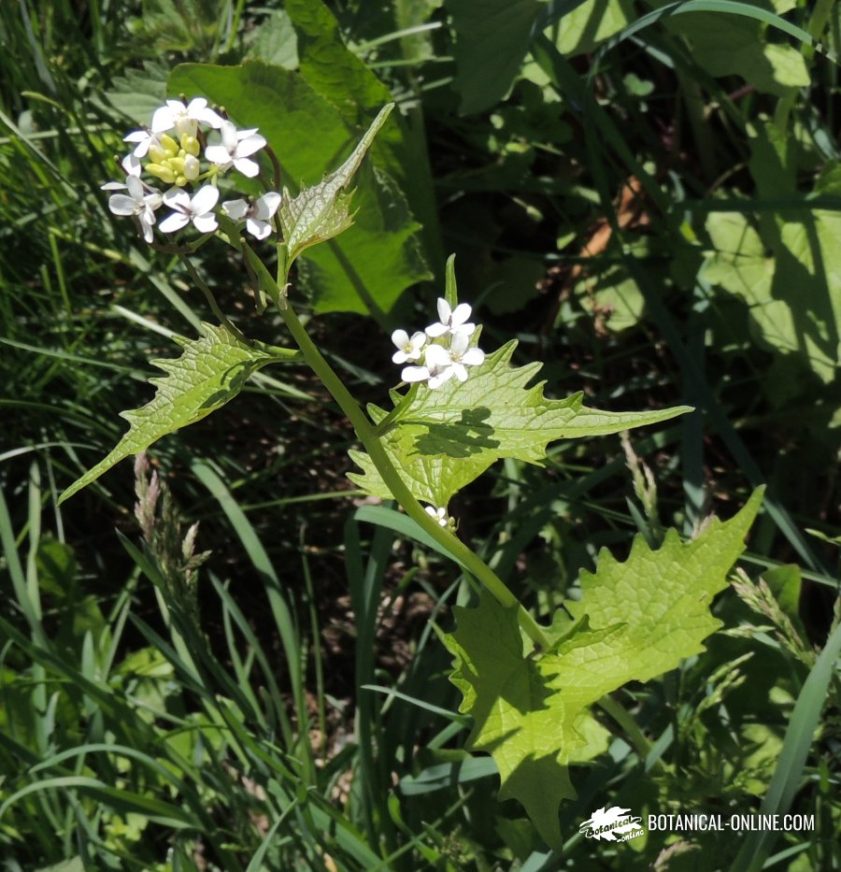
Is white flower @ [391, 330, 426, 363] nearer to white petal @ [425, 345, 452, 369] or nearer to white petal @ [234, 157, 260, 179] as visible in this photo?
white petal @ [425, 345, 452, 369]

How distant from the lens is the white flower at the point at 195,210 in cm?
111

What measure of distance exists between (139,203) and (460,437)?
472 mm

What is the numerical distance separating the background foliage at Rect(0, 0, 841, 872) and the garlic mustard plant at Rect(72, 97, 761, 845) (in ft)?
0.60

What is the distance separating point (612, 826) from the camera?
1668mm

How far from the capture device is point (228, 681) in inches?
72.3

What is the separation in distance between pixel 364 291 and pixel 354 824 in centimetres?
110

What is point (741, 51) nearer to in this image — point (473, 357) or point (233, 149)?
point (473, 357)

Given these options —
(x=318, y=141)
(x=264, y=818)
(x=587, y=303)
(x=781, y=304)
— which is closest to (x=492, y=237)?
(x=587, y=303)

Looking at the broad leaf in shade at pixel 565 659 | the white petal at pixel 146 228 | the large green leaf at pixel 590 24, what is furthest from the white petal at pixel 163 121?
the large green leaf at pixel 590 24

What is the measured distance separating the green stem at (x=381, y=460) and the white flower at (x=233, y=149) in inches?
5.8

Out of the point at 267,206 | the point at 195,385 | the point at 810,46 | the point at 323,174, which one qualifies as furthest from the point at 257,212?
the point at 810,46

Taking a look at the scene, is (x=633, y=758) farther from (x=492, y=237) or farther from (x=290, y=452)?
(x=492, y=237)

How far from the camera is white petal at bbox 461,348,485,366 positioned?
1.26 meters

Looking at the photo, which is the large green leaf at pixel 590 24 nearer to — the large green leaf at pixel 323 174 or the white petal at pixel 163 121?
the large green leaf at pixel 323 174
